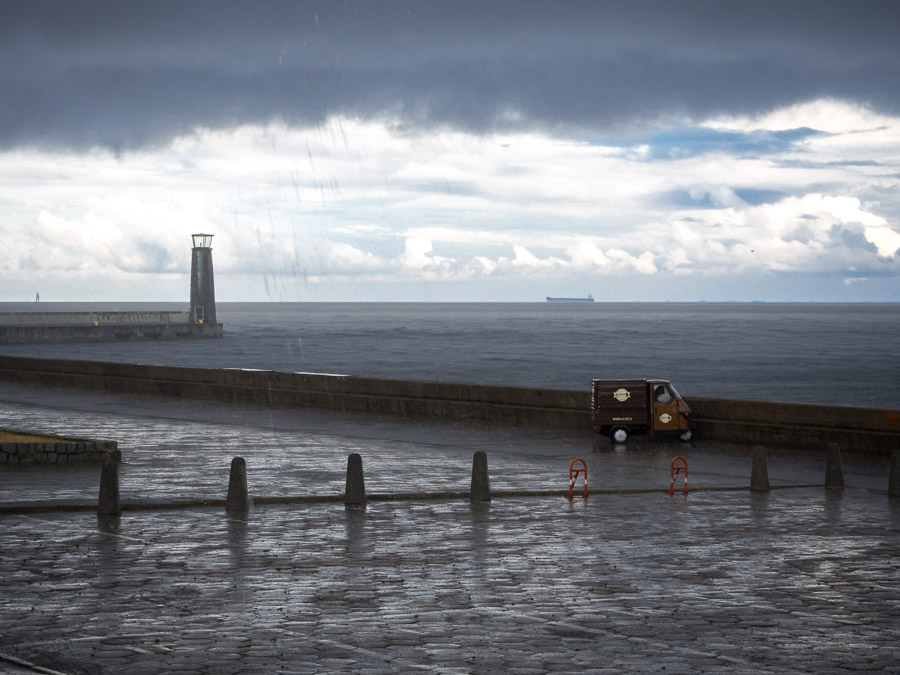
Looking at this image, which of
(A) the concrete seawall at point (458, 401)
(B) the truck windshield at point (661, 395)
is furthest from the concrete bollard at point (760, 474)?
(B) the truck windshield at point (661, 395)

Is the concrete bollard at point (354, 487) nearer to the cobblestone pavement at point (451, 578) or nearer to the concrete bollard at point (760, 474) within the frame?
the cobblestone pavement at point (451, 578)

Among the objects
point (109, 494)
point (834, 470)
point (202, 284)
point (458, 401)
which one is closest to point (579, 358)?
point (202, 284)

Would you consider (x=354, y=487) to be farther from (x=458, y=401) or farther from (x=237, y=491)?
(x=458, y=401)

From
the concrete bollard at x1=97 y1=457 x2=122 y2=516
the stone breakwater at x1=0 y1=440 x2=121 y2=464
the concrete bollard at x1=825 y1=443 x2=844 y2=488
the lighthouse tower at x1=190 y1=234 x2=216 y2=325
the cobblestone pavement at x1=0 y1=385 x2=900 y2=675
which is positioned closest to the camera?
the cobblestone pavement at x1=0 y1=385 x2=900 y2=675

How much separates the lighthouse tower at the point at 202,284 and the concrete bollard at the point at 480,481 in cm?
9506

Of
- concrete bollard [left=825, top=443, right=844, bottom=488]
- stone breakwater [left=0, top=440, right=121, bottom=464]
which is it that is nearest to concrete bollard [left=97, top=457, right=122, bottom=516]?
stone breakwater [left=0, top=440, right=121, bottom=464]

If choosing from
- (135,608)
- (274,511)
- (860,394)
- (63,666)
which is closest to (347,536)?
(274,511)

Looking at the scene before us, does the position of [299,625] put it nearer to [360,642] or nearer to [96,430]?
[360,642]

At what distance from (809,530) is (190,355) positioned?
93.1 meters

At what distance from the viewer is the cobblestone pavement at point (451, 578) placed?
7.00 metres

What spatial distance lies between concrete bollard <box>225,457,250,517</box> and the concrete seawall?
11146 millimetres

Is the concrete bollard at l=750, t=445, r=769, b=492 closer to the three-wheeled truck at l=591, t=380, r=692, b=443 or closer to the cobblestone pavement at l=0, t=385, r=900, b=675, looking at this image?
the cobblestone pavement at l=0, t=385, r=900, b=675

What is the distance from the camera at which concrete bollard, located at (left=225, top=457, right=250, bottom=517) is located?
12.9 m

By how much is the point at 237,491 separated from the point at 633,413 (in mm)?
10564
